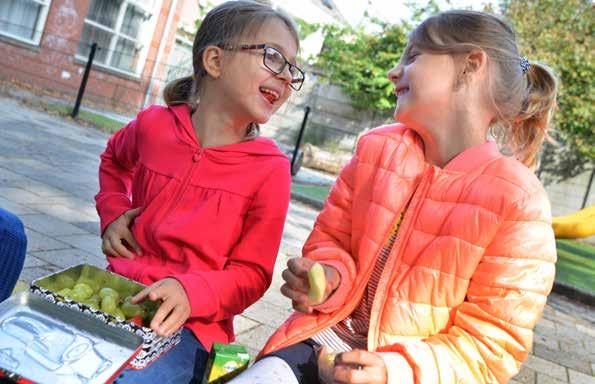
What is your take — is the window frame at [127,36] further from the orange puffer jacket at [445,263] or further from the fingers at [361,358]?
the fingers at [361,358]

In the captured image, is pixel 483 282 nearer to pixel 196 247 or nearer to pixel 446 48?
pixel 446 48

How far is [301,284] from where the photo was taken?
1604 millimetres

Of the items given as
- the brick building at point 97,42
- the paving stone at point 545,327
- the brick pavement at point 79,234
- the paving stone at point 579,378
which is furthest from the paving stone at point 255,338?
the brick building at point 97,42

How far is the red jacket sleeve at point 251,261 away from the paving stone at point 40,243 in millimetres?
2032

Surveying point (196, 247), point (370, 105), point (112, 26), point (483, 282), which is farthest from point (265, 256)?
point (370, 105)

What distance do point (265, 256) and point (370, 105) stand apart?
15194 mm

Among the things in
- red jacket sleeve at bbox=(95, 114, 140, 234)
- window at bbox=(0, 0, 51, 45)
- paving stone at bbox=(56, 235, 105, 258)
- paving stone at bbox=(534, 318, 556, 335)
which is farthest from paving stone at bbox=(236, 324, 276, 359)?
window at bbox=(0, 0, 51, 45)

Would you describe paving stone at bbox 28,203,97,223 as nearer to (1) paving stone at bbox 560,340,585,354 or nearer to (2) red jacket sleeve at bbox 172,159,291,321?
(2) red jacket sleeve at bbox 172,159,291,321

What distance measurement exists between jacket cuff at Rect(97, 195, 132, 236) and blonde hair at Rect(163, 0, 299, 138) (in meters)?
0.38

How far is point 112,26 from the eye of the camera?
14023 mm

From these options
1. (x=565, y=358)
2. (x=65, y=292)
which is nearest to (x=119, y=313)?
(x=65, y=292)

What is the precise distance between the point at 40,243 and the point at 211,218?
2.14m

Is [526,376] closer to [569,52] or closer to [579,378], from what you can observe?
[579,378]

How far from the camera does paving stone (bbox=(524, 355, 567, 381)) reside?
4.15m
